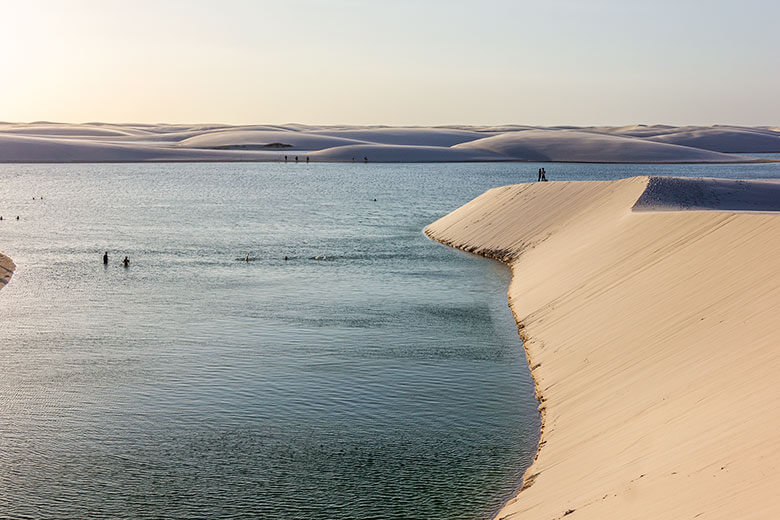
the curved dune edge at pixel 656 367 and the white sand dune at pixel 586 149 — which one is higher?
the white sand dune at pixel 586 149

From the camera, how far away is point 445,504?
18.3 meters

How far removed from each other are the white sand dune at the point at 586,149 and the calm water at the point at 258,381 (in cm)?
12025

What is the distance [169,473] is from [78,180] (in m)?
105

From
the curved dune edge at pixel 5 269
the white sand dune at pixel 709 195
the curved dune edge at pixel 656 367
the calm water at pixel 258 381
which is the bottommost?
the curved dune edge at pixel 5 269

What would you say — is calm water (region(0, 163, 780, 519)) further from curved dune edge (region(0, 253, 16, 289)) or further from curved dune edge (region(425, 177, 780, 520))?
→ curved dune edge (region(425, 177, 780, 520))

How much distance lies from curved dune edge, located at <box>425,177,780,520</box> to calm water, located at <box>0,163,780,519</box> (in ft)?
4.64

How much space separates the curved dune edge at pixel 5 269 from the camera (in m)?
43.1

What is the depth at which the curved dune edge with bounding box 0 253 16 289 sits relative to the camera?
43125 mm

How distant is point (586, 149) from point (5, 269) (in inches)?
5821

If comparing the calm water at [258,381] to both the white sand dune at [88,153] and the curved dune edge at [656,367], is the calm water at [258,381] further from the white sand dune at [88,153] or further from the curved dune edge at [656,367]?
the white sand dune at [88,153]

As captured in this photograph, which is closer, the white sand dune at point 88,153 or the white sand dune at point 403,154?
the white sand dune at point 88,153

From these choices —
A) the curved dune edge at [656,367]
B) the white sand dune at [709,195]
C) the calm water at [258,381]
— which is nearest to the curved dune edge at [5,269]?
the calm water at [258,381]

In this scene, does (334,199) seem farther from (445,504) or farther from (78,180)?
(445,504)

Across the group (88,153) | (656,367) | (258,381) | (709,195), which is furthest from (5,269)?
(88,153)
